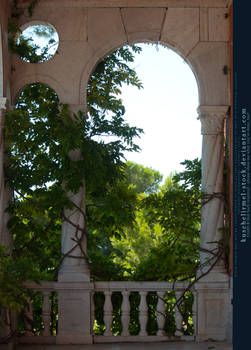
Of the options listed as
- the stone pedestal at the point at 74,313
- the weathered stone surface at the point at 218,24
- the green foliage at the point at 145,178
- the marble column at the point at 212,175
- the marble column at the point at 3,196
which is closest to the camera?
the marble column at the point at 3,196

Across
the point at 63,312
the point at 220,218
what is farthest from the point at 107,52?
the point at 63,312

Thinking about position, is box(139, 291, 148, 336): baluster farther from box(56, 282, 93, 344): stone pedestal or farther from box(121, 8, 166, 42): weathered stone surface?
box(121, 8, 166, 42): weathered stone surface

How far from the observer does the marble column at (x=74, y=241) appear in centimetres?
783

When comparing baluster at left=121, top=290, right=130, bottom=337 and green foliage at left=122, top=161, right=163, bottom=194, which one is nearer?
baluster at left=121, top=290, right=130, bottom=337

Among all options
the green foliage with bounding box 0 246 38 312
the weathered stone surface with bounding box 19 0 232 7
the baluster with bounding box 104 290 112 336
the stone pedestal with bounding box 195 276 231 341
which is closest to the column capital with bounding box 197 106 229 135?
the weathered stone surface with bounding box 19 0 232 7

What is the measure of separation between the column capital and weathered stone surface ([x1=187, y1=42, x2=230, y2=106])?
11 cm

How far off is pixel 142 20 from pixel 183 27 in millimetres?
566

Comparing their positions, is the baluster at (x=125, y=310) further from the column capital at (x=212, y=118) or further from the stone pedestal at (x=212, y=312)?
the column capital at (x=212, y=118)

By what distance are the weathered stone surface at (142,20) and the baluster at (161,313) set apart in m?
3.57

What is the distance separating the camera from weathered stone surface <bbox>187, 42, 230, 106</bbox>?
8.04 meters

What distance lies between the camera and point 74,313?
7809 millimetres

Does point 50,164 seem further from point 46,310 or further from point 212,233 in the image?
point 212,233

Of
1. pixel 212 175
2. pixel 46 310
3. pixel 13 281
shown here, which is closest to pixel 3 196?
pixel 13 281

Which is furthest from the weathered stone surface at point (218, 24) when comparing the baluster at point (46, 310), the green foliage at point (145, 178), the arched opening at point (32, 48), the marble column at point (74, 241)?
the green foliage at point (145, 178)
